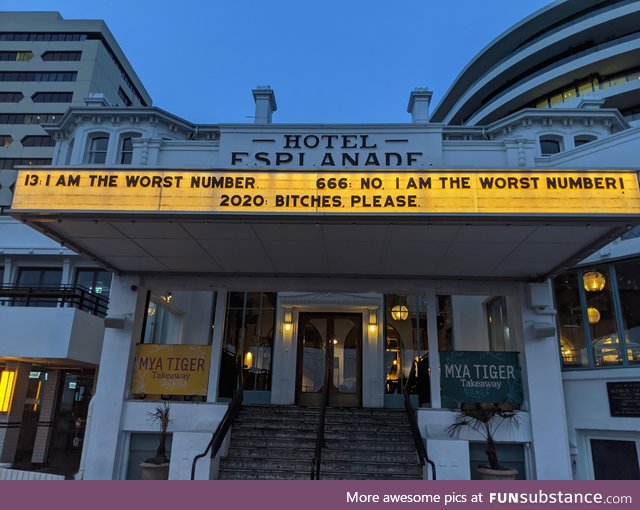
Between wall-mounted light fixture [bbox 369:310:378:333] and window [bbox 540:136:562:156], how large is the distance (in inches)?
299

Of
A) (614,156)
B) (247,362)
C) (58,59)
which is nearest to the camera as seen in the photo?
(614,156)

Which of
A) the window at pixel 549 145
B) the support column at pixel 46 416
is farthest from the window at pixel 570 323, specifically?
the support column at pixel 46 416

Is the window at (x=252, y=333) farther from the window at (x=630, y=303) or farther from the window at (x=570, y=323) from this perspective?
the window at (x=630, y=303)

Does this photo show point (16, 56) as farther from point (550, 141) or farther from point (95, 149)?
point (550, 141)

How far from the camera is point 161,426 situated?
913 cm

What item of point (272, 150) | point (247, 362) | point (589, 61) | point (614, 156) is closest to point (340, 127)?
point (272, 150)

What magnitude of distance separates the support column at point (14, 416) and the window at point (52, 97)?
42.3m

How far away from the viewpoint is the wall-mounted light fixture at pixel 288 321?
13.4m

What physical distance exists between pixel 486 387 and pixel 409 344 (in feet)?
15.5

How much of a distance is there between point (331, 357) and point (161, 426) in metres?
5.41

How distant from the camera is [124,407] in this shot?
9.31m

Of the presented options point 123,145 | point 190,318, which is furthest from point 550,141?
point 123,145

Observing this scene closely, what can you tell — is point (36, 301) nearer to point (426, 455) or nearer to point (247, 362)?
point (247, 362)
